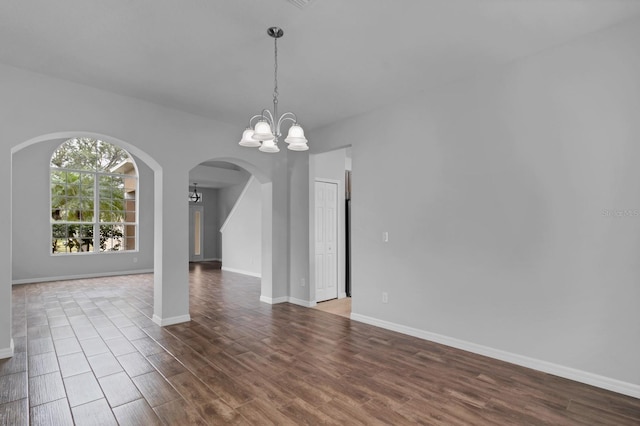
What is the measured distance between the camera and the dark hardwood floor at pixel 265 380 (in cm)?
229

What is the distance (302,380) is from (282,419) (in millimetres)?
582

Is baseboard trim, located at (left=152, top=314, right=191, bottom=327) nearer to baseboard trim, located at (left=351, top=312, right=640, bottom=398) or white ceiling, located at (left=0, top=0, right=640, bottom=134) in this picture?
baseboard trim, located at (left=351, top=312, right=640, bottom=398)

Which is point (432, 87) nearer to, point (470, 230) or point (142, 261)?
point (470, 230)

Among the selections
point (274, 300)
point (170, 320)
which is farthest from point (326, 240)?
point (170, 320)

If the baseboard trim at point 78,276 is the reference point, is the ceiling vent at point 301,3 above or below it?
above

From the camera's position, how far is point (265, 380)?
2.80 metres

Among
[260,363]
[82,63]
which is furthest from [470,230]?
[82,63]

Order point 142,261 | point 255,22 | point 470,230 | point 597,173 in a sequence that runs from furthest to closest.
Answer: point 142,261 < point 470,230 < point 597,173 < point 255,22

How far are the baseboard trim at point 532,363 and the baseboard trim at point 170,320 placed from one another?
2646mm

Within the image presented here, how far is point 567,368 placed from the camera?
2.85 metres

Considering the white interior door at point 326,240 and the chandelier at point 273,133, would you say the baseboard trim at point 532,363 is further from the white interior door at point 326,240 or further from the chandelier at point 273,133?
the chandelier at point 273,133

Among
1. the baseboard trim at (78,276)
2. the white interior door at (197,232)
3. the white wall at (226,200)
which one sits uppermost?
the white wall at (226,200)

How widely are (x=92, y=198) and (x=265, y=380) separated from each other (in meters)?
7.96

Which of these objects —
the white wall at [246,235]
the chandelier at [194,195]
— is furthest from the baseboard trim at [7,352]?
the chandelier at [194,195]
